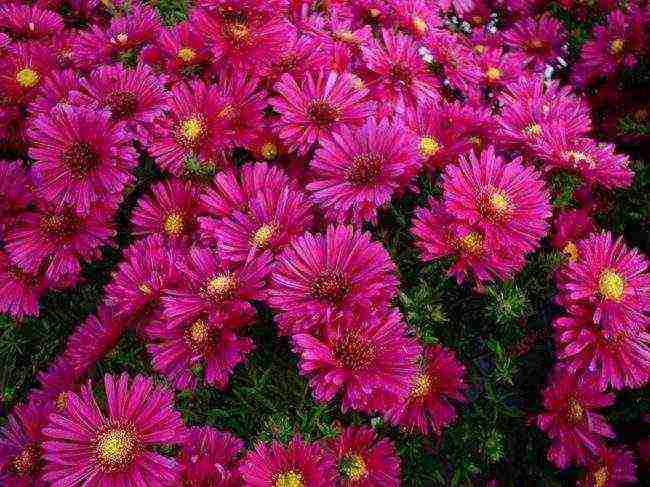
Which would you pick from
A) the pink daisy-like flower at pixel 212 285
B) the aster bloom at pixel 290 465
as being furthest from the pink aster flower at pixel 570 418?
the pink daisy-like flower at pixel 212 285

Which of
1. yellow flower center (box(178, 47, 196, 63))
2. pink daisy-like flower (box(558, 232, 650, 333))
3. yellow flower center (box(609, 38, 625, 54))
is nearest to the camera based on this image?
pink daisy-like flower (box(558, 232, 650, 333))

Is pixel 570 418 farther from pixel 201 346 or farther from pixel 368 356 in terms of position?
pixel 201 346

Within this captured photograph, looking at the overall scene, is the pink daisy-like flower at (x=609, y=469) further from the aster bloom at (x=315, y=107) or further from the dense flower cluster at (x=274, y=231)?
the aster bloom at (x=315, y=107)

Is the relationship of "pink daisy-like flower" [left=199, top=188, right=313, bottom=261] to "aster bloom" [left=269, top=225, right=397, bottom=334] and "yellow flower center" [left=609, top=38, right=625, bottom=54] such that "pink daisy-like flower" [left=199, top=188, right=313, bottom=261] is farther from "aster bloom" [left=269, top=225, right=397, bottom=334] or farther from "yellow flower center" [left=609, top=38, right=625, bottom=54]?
"yellow flower center" [left=609, top=38, right=625, bottom=54]

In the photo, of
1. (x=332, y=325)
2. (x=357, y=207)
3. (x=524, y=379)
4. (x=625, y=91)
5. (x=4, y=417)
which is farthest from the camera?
(x=625, y=91)

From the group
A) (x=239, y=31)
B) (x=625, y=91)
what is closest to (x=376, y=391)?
(x=239, y=31)

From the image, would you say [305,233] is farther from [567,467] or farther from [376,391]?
[567,467]

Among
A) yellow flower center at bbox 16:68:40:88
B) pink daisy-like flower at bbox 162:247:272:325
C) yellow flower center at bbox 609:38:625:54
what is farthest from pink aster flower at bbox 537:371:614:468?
yellow flower center at bbox 16:68:40:88
